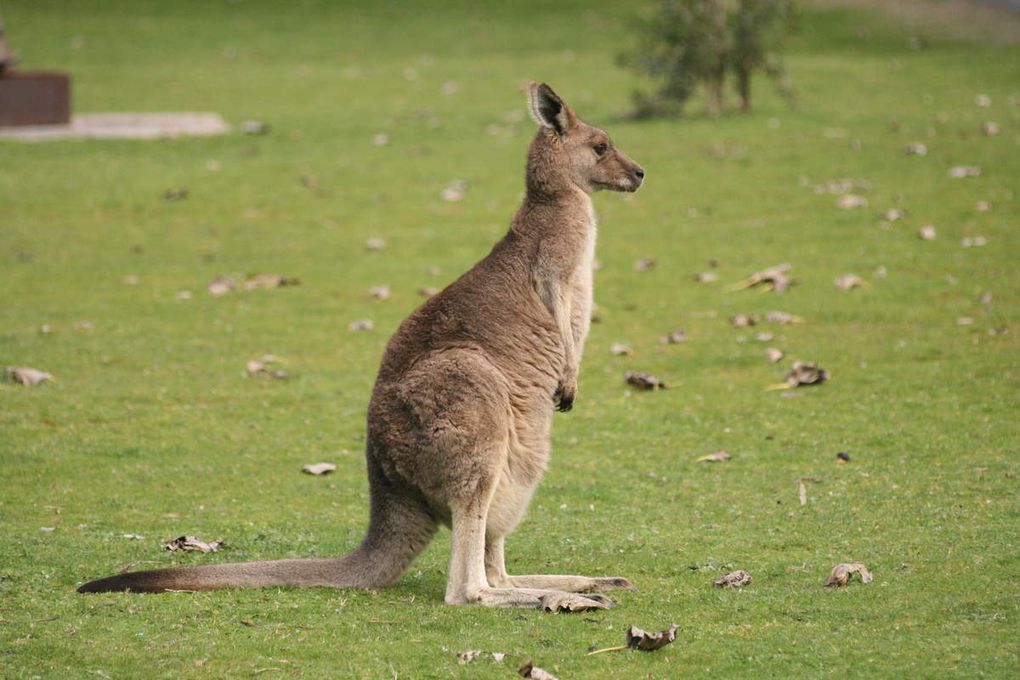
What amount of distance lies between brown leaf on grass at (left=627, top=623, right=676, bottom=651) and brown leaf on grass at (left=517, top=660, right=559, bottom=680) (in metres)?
0.38

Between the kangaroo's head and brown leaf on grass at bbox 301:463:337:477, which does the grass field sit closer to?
brown leaf on grass at bbox 301:463:337:477

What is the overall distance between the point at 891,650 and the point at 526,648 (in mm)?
1290

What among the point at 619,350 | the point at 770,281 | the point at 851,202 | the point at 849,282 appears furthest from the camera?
the point at 851,202

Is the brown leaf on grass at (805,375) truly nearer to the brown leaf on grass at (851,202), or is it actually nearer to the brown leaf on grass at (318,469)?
the brown leaf on grass at (318,469)

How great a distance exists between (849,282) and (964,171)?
3.68 meters

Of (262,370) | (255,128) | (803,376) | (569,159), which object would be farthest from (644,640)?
(255,128)

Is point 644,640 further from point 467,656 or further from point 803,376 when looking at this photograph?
point 803,376

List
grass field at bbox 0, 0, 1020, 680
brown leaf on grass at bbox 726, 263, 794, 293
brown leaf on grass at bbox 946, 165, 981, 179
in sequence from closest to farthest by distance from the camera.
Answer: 1. grass field at bbox 0, 0, 1020, 680
2. brown leaf on grass at bbox 726, 263, 794, 293
3. brown leaf on grass at bbox 946, 165, 981, 179

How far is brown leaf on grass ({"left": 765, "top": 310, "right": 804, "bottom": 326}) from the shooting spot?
36.2 feet

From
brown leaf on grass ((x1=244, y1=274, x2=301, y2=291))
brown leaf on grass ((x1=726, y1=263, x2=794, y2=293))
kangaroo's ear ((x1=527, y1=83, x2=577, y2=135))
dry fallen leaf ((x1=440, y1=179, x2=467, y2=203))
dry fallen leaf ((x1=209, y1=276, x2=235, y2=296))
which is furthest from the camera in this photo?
dry fallen leaf ((x1=440, y1=179, x2=467, y2=203))

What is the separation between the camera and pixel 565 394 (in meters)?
6.03

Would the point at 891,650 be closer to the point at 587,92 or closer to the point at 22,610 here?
the point at 22,610

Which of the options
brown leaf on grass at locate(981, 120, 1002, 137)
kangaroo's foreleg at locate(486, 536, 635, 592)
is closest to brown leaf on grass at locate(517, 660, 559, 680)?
kangaroo's foreleg at locate(486, 536, 635, 592)

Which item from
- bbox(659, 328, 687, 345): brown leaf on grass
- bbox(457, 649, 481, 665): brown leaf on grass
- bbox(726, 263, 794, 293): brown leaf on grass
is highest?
bbox(457, 649, 481, 665): brown leaf on grass
